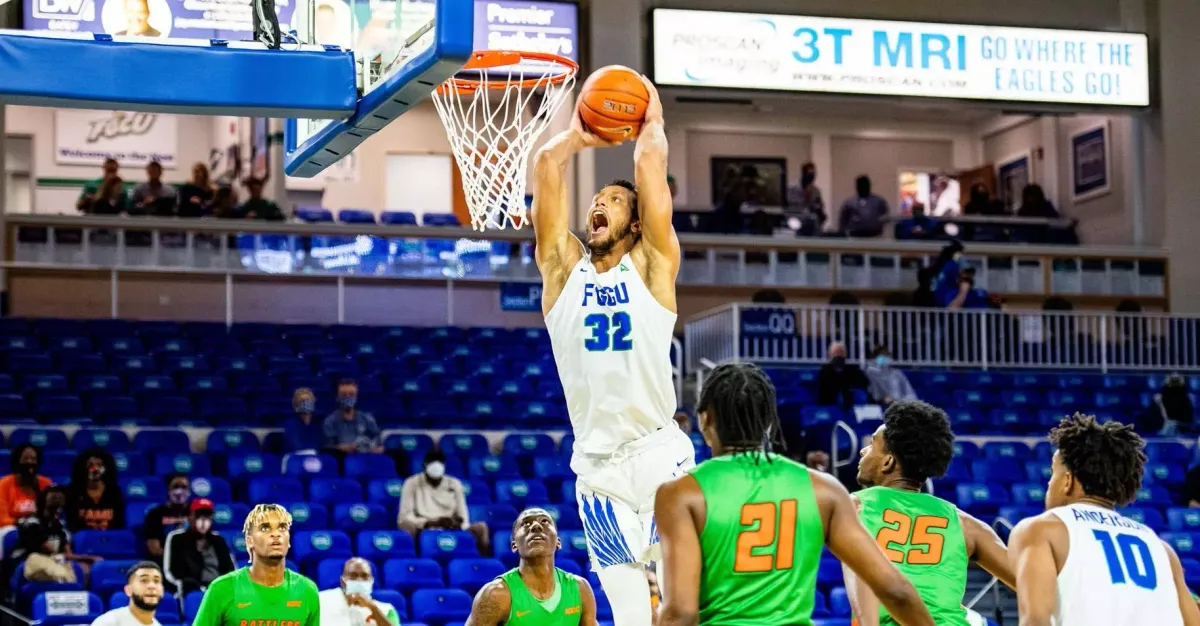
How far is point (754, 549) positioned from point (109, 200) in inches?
650

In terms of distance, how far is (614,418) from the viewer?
5516 mm

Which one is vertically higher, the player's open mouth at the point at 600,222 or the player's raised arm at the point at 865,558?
the player's open mouth at the point at 600,222

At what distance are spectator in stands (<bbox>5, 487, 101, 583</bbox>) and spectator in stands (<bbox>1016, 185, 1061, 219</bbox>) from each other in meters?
15.6

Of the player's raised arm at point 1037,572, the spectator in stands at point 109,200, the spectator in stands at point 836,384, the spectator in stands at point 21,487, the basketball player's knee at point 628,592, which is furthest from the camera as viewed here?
the spectator in stands at point 109,200

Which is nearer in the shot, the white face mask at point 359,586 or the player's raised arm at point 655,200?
the player's raised arm at point 655,200

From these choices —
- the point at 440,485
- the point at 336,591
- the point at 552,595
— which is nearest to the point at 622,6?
the point at 440,485

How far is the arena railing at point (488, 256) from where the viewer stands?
19016mm

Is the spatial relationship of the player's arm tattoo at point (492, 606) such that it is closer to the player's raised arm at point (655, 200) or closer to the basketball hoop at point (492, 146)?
the basketball hoop at point (492, 146)

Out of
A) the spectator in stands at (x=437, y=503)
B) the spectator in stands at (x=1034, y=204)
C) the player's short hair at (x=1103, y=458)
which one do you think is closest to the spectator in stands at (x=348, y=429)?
the spectator in stands at (x=437, y=503)

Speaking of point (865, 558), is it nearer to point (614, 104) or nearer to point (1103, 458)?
point (1103, 458)

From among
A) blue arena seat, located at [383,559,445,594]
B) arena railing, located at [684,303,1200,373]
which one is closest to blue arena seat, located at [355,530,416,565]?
blue arena seat, located at [383,559,445,594]

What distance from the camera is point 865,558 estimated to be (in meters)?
4.16

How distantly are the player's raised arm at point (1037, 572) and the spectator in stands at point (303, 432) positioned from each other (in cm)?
986

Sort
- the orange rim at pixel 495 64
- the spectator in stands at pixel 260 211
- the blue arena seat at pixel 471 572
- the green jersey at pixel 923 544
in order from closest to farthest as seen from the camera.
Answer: the green jersey at pixel 923 544
the orange rim at pixel 495 64
the blue arena seat at pixel 471 572
the spectator in stands at pixel 260 211
